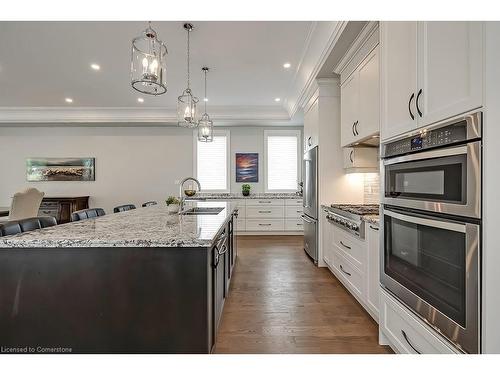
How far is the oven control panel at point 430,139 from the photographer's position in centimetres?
108

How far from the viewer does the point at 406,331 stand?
1463mm

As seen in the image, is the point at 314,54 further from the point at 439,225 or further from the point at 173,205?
the point at 439,225

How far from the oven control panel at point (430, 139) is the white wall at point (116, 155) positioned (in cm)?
489

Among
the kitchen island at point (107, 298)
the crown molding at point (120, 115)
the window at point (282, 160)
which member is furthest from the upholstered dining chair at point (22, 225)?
the window at point (282, 160)

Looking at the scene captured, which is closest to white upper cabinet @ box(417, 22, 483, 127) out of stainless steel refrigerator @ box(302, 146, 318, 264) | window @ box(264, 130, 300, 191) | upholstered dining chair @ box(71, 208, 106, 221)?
stainless steel refrigerator @ box(302, 146, 318, 264)

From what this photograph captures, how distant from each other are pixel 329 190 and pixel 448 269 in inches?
96.8

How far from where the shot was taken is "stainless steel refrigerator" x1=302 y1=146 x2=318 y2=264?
3.67m

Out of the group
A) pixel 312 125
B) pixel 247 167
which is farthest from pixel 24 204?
pixel 312 125

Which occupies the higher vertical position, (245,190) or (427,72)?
(427,72)

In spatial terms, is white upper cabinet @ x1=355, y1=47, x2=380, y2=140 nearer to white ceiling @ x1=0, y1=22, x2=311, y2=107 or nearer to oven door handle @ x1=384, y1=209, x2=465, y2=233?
white ceiling @ x1=0, y1=22, x2=311, y2=107

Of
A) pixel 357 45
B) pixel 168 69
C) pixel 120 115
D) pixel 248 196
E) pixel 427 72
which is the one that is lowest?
pixel 248 196

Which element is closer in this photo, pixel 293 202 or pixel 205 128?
pixel 205 128

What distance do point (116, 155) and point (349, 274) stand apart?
5852mm
